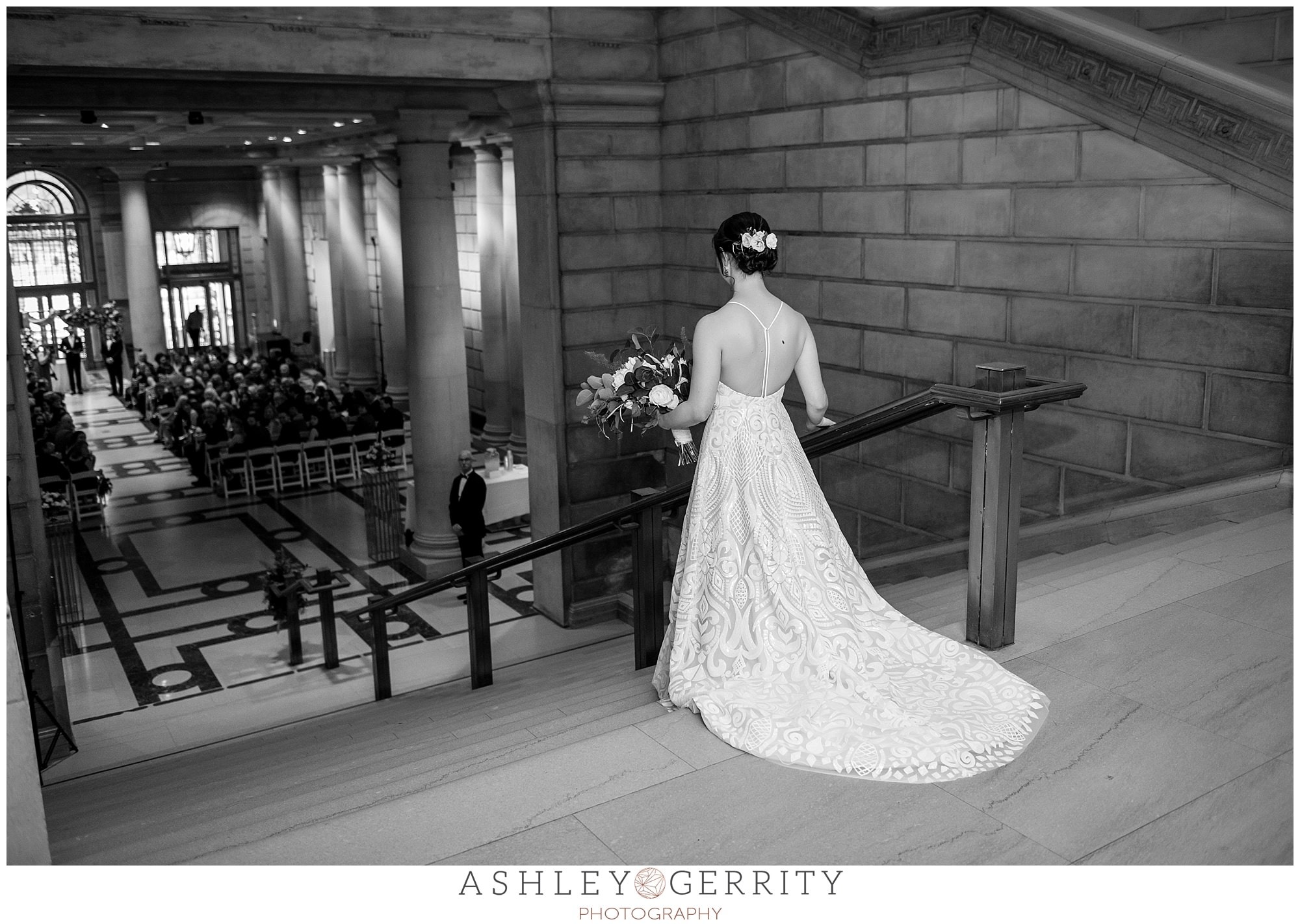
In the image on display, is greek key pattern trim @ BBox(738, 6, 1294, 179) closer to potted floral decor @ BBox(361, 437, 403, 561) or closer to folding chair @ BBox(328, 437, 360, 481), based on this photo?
potted floral decor @ BBox(361, 437, 403, 561)

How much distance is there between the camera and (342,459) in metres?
16.1

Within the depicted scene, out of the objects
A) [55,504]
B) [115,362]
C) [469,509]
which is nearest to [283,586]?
[469,509]

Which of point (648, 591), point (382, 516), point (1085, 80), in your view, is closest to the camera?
point (648, 591)

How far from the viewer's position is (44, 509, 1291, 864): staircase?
2.79 meters

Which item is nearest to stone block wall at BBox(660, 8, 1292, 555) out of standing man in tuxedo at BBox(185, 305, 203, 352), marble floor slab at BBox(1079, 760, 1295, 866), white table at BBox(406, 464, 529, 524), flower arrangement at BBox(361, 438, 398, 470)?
marble floor slab at BBox(1079, 760, 1295, 866)

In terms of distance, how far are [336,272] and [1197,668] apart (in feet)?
74.1

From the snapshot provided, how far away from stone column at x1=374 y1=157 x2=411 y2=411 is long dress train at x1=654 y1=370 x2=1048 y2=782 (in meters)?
16.7

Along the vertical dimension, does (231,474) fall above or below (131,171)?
below

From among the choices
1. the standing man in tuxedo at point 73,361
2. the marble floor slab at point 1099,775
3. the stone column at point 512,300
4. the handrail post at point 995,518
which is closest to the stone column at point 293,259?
the standing man in tuxedo at point 73,361

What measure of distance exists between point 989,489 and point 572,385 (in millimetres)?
6334

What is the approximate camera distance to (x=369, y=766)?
14.0ft

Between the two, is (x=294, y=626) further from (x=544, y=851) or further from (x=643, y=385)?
(x=544, y=851)

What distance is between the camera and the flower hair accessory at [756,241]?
3602 millimetres
